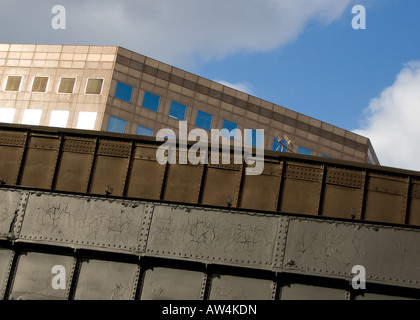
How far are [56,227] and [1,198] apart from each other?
2.08 meters

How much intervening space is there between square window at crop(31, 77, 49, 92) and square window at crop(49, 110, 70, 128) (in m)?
2.88

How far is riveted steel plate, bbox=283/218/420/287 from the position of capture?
15961mm

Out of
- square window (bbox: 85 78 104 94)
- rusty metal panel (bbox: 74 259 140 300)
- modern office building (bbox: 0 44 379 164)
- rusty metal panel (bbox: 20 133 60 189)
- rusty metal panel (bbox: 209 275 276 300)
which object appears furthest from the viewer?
square window (bbox: 85 78 104 94)

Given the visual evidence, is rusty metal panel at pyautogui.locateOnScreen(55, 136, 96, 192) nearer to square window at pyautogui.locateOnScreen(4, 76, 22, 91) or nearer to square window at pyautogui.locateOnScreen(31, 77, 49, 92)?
square window at pyautogui.locateOnScreen(31, 77, 49, 92)

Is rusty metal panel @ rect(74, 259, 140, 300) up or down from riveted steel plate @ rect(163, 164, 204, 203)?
down

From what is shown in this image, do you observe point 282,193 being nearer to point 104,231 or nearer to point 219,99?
point 104,231

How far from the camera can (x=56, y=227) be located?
695 inches

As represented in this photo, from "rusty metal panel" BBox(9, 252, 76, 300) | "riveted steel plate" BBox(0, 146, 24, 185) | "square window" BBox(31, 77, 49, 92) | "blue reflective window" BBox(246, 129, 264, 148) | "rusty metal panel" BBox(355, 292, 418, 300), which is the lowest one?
"rusty metal panel" BBox(9, 252, 76, 300)

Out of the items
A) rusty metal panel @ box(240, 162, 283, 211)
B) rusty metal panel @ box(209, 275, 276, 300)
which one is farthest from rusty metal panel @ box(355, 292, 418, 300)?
rusty metal panel @ box(240, 162, 283, 211)

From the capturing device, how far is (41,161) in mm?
19219

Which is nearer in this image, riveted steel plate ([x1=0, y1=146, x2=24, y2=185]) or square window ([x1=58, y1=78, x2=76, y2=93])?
riveted steel plate ([x1=0, y1=146, x2=24, y2=185])

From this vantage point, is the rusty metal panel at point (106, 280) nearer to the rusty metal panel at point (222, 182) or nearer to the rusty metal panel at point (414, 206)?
the rusty metal panel at point (222, 182)

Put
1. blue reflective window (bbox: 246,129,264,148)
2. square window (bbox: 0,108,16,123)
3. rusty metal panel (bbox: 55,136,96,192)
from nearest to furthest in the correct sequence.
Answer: rusty metal panel (bbox: 55,136,96,192)
square window (bbox: 0,108,16,123)
blue reflective window (bbox: 246,129,264,148)
